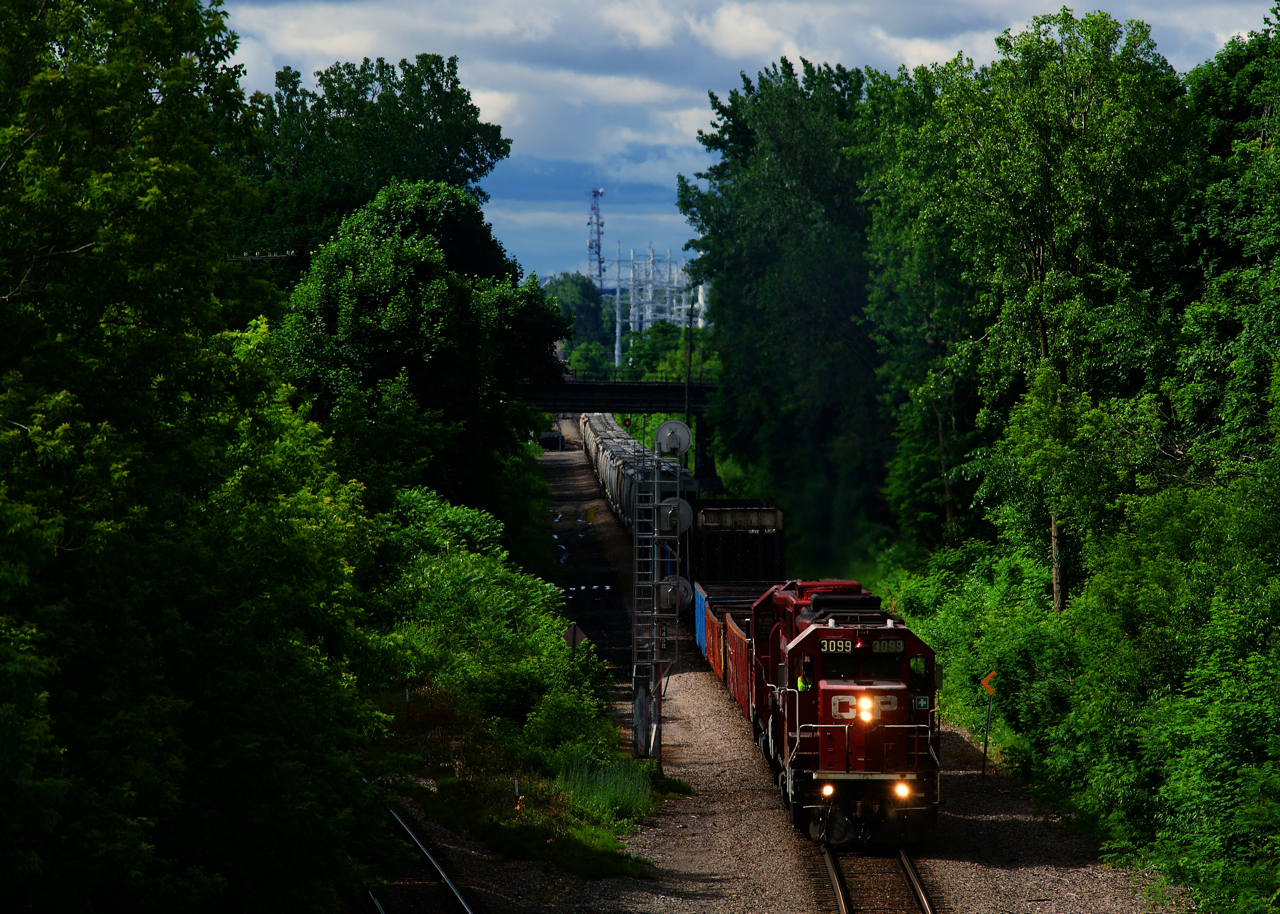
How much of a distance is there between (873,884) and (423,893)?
6647 millimetres

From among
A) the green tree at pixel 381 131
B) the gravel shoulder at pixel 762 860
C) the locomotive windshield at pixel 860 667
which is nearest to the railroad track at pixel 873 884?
the gravel shoulder at pixel 762 860

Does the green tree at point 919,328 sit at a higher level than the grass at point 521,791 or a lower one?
higher

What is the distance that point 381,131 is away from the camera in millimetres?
61312

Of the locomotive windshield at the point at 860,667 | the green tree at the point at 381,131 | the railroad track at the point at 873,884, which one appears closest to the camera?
the railroad track at the point at 873,884

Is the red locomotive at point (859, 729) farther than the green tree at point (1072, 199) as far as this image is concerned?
No

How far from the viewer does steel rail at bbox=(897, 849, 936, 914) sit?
15242mm

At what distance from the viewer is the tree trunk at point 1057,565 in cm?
3120

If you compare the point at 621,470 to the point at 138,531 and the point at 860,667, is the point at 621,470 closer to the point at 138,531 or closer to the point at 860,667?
the point at 860,667

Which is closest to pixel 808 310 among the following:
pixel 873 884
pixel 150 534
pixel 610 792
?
pixel 610 792

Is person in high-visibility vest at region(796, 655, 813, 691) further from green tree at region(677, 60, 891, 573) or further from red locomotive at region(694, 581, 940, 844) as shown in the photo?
green tree at region(677, 60, 891, 573)

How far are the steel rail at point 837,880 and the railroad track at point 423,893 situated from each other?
5.14m

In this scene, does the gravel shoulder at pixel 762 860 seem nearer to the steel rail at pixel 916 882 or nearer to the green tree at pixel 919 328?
the steel rail at pixel 916 882

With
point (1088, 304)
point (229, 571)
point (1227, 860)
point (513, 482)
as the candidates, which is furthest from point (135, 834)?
point (513, 482)

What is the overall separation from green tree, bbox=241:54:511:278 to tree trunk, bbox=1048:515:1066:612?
3915cm
